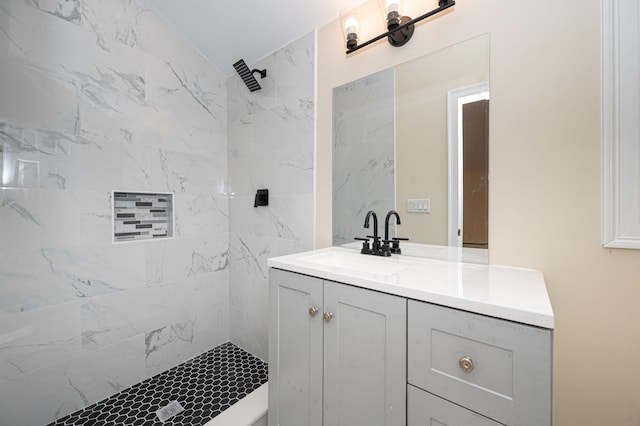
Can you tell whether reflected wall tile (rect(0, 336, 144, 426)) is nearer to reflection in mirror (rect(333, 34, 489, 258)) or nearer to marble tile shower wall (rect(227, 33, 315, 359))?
marble tile shower wall (rect(227, 33, 315, 359))

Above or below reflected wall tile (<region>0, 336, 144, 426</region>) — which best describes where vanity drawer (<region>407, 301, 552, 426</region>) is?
above

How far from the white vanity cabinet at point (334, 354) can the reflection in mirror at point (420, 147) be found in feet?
1.85

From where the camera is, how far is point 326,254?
149 cm

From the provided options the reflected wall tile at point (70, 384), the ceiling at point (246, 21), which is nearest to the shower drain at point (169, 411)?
the reflected wall tile at point (70, 384)

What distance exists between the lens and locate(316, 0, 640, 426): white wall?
913 millimetres

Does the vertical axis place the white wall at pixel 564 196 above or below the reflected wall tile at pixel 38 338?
→ above

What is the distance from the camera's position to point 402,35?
136 cm

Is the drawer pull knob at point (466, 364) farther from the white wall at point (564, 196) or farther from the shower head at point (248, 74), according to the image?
the shower head at point (248, 74)

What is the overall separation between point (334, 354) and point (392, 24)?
1.48 metres

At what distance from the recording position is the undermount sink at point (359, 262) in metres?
1.19

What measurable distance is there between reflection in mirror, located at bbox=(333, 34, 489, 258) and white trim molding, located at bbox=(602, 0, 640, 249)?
1.14ft

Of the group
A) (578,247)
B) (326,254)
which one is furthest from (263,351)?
(578,247)

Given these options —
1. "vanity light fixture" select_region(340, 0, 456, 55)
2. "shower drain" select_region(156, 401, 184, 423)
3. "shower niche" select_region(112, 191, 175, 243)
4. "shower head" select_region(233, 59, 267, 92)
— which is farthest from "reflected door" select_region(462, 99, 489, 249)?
"shower niche" select_region(112, 191, 175, 243)

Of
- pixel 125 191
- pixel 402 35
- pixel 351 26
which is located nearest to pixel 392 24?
pixel 402 35
